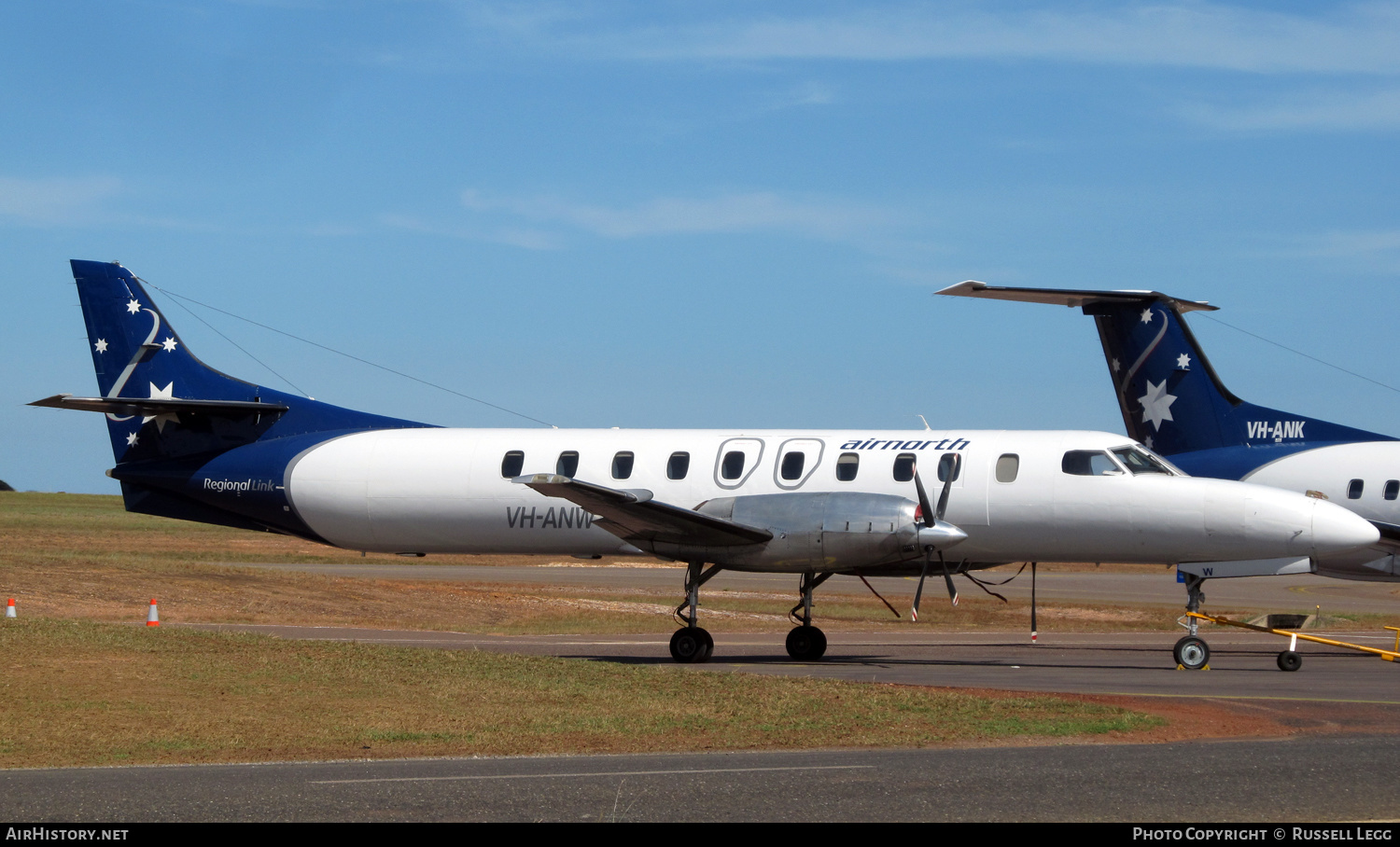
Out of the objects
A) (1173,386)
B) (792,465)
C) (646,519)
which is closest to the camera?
(646,519)

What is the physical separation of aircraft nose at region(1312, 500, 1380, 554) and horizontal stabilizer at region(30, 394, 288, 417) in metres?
17.0

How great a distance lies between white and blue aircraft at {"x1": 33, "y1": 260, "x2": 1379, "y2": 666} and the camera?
20.7 m

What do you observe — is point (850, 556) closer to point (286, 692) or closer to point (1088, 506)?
point (1088, 506)

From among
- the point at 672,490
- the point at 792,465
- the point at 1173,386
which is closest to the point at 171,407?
the point at 672,490

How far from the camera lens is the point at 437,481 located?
2339 centimetres

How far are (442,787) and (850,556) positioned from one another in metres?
11.3

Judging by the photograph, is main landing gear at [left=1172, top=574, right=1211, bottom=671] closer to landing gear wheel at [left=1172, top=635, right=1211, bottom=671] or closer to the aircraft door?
landing gear wheel at [left=1172, top=635, right=1211, bottom=671]

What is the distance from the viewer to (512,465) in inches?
917

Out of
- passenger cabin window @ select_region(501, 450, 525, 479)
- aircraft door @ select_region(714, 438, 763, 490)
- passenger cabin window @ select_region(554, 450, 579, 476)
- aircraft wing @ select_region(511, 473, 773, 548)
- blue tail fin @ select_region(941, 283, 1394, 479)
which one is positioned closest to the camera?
aircraft wing @ select_region(511, 473, 773, 548)

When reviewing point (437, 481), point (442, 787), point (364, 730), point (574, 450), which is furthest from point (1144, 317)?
point (442, 787)

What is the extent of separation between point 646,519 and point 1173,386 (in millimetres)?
13726

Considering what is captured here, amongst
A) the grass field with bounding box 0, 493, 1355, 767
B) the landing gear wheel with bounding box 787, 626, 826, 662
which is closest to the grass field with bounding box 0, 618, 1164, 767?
the grass field with bounding box 0, 493, 1355, 767

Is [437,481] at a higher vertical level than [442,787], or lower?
higher

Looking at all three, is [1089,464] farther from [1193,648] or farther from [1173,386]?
[1173,386]
